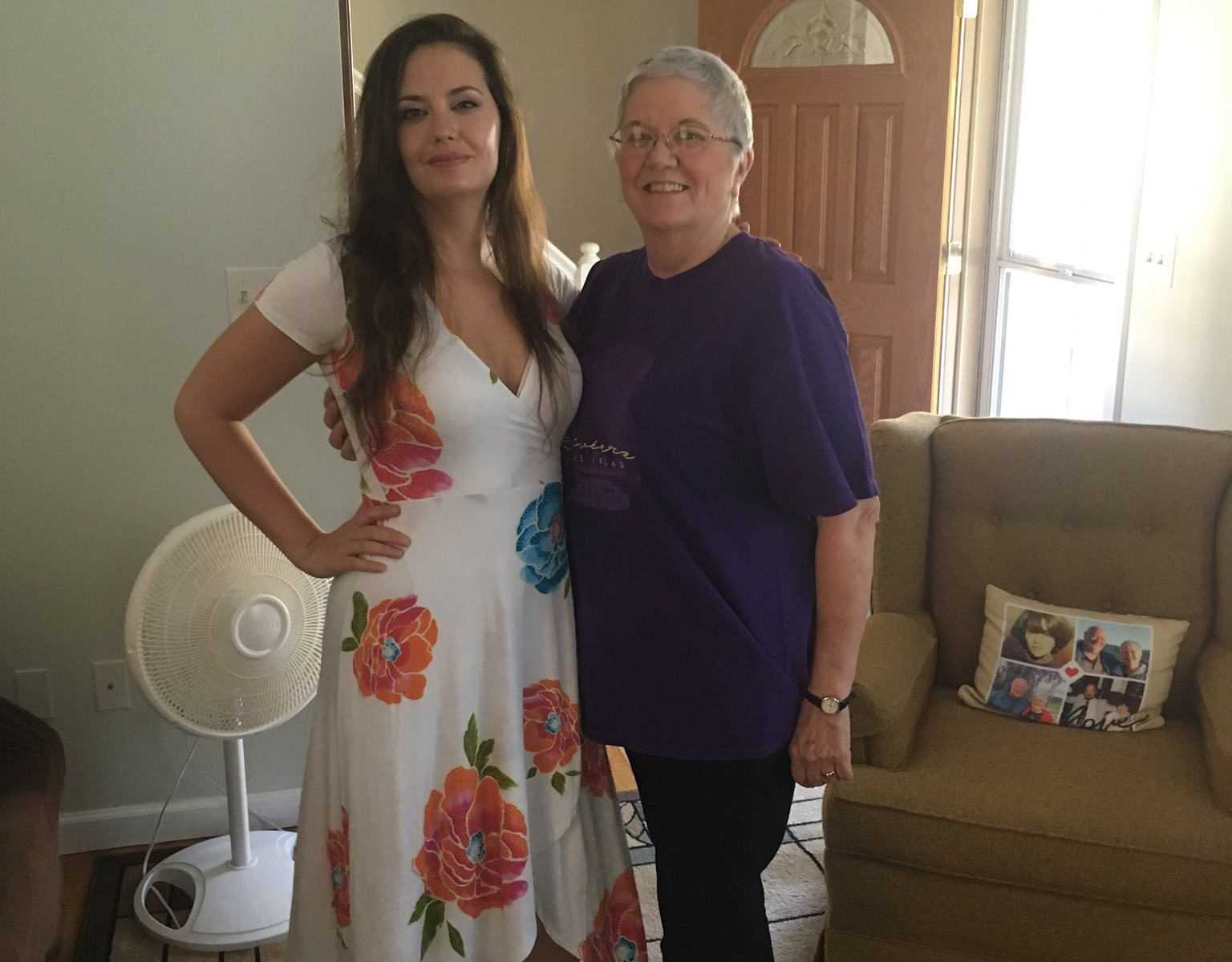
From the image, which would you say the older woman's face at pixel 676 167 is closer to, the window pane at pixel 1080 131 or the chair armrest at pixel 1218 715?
the chair armrest at pixel 1218 715

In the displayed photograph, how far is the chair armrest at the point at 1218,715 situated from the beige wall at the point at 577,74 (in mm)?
2943

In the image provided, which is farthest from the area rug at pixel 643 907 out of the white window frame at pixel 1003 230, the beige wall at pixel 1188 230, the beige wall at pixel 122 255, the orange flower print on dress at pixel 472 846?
the white window frame at pixel 1003 230

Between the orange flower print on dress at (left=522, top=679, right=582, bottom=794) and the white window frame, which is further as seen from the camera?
the white window frame

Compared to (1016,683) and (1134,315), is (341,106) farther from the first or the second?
(1134,315)

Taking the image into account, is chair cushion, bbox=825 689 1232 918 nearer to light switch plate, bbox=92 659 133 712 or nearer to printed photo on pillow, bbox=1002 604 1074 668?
printed photo on pillow, bbox=1002 604 1074 668

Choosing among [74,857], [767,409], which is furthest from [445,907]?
[74,857]

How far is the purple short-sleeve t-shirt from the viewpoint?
1.17 metres

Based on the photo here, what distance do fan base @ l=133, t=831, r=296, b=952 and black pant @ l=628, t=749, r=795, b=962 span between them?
2.84 ft

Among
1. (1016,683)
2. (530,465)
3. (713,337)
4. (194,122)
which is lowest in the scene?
(1016,683)

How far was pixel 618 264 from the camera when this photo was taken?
54.2 inches

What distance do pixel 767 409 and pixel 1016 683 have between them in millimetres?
1053

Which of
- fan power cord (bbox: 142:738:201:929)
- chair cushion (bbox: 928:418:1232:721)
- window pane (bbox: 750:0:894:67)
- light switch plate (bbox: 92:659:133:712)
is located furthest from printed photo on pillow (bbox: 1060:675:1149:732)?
window pane (bbox: 750:0:894:67)

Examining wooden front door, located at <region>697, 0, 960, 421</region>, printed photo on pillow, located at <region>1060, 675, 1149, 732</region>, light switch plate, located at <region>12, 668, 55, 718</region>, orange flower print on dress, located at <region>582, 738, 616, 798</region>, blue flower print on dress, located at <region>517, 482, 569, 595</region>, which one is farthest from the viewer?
wooden front door, located at <region>697, 0, 960, 421</region>

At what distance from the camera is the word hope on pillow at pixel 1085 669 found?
6.25 ft
